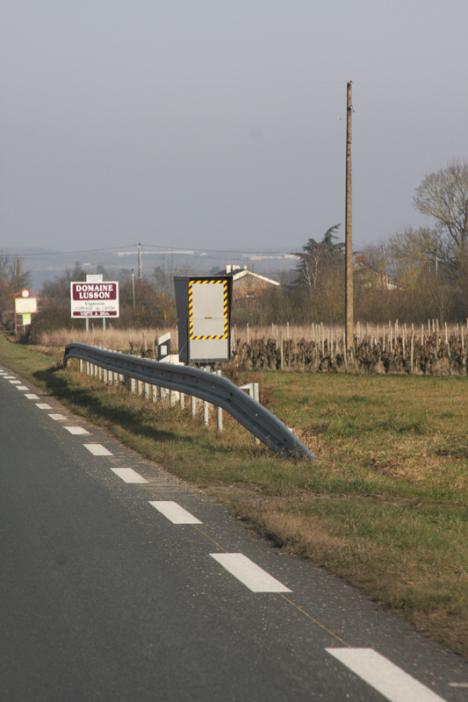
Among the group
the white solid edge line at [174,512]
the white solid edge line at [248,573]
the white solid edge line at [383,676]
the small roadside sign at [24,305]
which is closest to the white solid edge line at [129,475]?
the white solid edge line at [174,512]

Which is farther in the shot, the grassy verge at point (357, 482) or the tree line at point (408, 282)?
the tree line at point (408, 282)

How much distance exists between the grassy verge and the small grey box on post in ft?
3.39

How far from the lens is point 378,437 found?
659 inches

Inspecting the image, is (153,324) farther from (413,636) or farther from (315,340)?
(413,636)

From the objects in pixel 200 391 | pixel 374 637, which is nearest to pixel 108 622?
pixel 374 637

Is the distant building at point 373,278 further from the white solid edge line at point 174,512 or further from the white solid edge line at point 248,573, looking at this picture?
the white solid edge line at point 248,573

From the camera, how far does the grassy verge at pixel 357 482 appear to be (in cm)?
697

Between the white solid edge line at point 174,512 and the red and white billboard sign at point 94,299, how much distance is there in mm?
30336

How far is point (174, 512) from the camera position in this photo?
946 centimetres

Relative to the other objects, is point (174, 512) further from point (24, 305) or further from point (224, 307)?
point (24, 305)

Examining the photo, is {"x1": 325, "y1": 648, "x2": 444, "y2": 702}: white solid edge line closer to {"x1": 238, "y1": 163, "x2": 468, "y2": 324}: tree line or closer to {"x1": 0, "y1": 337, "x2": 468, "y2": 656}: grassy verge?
{"x1": 0, "y1": 337, "x2": 468, "y2": 656}: grassy verge

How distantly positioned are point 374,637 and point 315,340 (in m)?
33.4

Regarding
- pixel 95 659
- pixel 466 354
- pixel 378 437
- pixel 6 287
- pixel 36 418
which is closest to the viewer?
pixel 95 659

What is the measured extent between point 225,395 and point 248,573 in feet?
21.6
